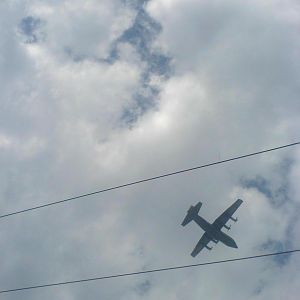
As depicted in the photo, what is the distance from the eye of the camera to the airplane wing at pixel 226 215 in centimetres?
5962

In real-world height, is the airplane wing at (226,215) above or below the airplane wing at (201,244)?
above

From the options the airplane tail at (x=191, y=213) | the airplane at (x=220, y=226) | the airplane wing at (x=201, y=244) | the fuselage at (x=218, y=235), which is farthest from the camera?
the airplane wing at (x=201, y=244)

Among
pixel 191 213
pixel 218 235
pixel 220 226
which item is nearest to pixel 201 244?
pixel 218 235

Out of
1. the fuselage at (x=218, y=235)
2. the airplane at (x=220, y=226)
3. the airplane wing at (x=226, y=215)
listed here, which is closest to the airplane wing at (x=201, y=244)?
the airplane at (x=220, y=226)

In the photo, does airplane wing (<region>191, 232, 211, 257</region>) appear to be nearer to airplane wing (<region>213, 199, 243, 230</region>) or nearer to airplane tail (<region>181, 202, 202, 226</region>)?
airplane wing (<region>213, 199, 243, 230</region>)

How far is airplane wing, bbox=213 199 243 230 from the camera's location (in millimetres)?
59625

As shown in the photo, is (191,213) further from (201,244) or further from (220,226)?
(201,244)

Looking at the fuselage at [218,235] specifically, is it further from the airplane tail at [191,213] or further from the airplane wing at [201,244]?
the airplane tail at [191,213]

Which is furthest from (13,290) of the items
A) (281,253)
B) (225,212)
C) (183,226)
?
(225,212)

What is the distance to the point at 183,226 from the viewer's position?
5150cm

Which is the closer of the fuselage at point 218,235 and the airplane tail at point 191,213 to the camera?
the airplane tail at point 191,213

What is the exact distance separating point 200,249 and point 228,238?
5808mm

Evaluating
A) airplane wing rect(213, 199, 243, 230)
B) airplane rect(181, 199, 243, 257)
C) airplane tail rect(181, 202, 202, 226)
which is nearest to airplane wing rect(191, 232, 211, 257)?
airplane rect(181, 199, 243, 257)

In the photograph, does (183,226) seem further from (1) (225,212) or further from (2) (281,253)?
(2) (281,253)
